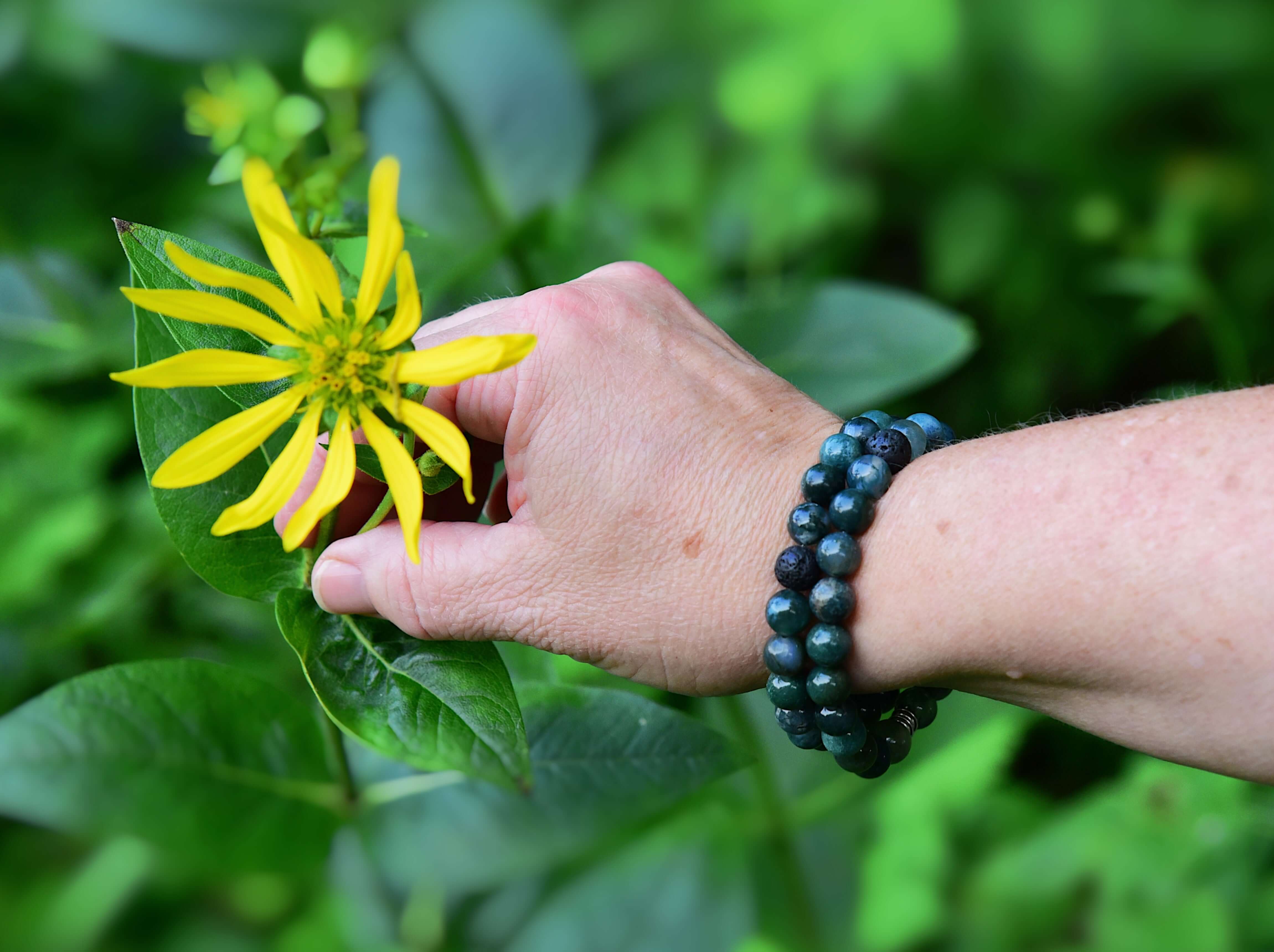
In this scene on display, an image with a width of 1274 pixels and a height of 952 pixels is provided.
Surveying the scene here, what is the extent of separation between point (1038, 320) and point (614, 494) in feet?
5.31

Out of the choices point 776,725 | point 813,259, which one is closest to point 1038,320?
point 813,259

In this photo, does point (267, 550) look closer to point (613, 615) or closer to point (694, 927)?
point (613, 615)

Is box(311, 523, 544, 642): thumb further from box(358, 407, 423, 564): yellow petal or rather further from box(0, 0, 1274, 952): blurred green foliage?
box(0, 0, 1274, 952): blurred green foliage

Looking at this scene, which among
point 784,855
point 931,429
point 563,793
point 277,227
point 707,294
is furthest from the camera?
point 707,294

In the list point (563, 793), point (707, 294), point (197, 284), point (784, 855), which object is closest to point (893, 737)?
point (563, 793)

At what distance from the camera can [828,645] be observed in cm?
84

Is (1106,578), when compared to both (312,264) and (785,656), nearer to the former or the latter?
(785,656)

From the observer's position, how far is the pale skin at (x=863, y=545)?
2.51 ft

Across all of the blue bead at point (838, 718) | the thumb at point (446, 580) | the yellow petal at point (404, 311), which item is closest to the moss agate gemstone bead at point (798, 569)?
the blue bead at point (838, 718)

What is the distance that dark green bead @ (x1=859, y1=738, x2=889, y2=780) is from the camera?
0.93m

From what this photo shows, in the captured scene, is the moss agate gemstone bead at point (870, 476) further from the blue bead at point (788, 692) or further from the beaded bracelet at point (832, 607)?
the blue bead at point (788, 692)

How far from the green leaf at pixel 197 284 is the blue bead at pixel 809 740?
1.82ft

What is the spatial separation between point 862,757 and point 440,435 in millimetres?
465

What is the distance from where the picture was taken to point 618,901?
1513 mm
